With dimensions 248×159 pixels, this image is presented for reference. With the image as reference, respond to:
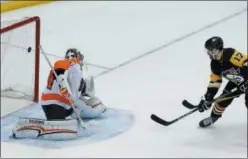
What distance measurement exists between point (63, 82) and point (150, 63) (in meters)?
1.34

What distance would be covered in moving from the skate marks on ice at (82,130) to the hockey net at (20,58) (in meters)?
0.08

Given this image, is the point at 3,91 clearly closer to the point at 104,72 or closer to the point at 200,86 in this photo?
the point at 104,72

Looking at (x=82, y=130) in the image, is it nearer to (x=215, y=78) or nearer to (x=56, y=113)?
(x=56, y=113)

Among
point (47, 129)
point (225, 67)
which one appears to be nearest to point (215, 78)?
point (225, 67)

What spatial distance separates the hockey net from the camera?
6.56 ft

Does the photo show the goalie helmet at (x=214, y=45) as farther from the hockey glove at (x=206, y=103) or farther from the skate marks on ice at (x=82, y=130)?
the skate marks on ice at (x=82, y=130)

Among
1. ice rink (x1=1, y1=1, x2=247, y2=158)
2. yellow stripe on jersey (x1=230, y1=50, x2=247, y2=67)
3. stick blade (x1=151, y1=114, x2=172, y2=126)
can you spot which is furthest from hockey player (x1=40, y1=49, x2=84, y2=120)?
yellow stripe on jersey (x1=230, y1=50, x2=247, y2=67)

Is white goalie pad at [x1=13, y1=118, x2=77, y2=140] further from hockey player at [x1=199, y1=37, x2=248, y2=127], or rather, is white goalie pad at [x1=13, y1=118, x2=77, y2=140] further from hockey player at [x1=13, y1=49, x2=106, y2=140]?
hockey player at [x1=199, y1=37, x2=248, y2=127]

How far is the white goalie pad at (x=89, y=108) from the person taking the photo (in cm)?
218

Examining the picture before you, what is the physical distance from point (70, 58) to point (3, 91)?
58cm

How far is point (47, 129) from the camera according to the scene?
207cm

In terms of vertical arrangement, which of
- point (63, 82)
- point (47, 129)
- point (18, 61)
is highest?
point (18, 61)

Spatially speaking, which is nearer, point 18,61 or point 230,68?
point 230,68

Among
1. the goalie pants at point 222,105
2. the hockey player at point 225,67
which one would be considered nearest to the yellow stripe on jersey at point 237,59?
the hockey player at point 225,67
